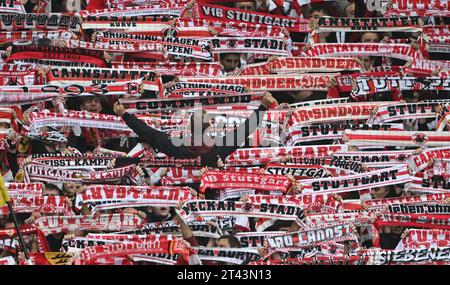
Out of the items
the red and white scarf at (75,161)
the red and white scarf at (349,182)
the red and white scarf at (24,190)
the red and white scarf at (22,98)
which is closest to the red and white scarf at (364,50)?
the red and white scarf at (349,182)

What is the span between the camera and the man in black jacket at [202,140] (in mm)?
18281

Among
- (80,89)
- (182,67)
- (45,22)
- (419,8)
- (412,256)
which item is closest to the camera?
(412,256)

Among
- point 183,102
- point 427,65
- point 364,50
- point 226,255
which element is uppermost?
point 364,50

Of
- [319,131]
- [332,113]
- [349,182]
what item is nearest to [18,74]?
[319,131]

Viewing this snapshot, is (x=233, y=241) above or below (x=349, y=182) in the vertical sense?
below

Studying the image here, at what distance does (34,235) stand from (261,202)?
9.53 feet

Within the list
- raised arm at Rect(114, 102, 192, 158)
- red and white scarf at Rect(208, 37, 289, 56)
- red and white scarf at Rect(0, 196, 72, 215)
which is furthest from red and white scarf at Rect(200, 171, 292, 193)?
red and white scarf at Rect(208, 37, 289, 56)

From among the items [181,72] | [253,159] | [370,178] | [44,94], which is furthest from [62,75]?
[370,178]

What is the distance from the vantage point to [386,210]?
Answer: 18.6m

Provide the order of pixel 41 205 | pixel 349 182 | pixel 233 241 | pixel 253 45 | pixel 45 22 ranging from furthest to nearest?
pixel 45 22, pixel 253 45, pixel 349 182, pixel 41 205, pixel 233 241

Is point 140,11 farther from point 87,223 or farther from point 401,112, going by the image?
point 401,112

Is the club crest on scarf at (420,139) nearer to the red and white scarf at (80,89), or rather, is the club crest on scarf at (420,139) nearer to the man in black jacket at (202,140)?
the man in black jacket at (202,140)

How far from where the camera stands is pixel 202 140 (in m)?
19.0
